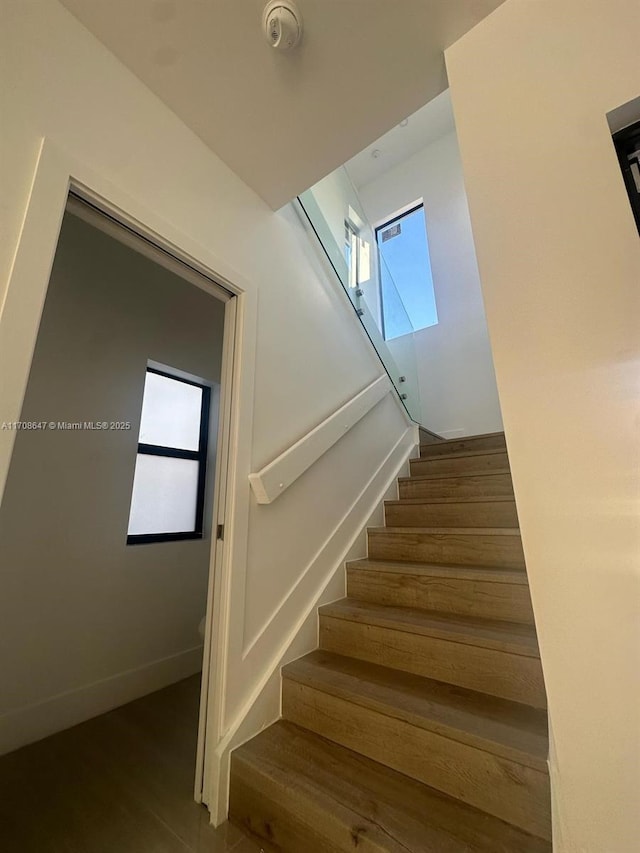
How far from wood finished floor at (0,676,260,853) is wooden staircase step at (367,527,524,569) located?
131cm

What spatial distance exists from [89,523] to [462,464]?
8.42 feet

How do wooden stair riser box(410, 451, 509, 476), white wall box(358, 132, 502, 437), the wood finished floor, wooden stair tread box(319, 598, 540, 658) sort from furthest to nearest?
1. white wall box(358, 132, 502, 437)
2. wooden stair riser box(410, 451, 509, 476)
3. wooden stair tread box(319, 598, 540, 658)
4. the wood finished floor

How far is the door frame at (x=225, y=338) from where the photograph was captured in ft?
2.84

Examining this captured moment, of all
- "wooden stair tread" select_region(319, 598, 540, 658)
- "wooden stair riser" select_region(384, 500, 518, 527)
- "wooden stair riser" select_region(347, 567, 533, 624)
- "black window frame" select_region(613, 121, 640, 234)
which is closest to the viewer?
"black window frame" select_region(613, 121, 640, 234)

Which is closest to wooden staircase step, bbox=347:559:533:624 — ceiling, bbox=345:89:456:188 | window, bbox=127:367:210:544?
window, bbox=127:367:210:544

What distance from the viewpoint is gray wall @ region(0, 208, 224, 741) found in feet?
5.76

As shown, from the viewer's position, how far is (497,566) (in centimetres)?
165

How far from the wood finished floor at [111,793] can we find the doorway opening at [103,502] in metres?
0.13

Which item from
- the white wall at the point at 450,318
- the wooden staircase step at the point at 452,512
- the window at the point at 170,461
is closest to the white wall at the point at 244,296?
→ the wooden staircase step at the point at 452,512

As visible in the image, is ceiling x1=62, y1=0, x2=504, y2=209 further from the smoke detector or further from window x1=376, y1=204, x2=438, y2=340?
window x1=376, y1=204, x2=438, y2=340

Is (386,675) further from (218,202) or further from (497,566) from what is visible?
(218,202)

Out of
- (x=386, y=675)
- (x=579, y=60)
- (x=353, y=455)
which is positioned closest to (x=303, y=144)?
(x=579, y=60)

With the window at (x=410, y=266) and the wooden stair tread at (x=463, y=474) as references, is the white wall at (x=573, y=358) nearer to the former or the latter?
the wooden stair tread at (x=463, y=474)

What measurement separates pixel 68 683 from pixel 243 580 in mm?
1318
